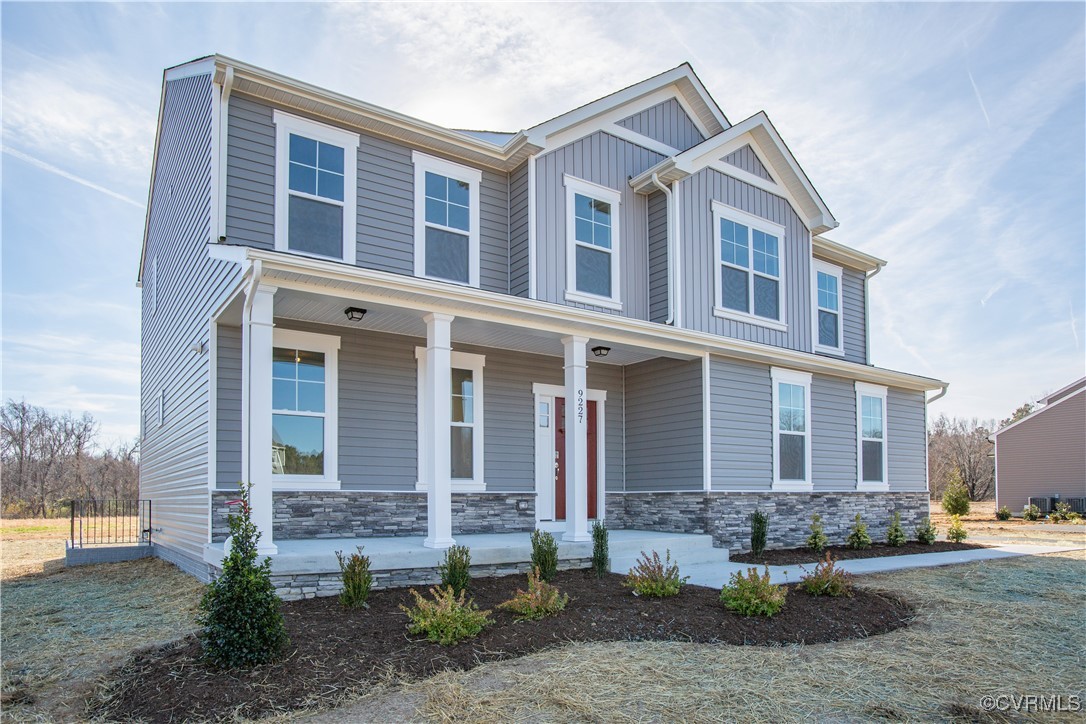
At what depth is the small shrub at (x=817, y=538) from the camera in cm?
1207

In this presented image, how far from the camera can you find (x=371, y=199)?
32.0ft

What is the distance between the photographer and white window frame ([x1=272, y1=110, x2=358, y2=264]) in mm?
9031

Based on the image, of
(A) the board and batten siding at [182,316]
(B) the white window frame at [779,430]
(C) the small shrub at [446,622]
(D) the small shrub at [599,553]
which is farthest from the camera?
(B) the white window frame at [779,430]

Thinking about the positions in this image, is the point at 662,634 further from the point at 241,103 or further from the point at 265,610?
the point at 241,103

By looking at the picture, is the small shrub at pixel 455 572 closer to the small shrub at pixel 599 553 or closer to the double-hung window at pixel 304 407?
the small shrub at pixel 599 553

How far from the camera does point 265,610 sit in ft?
17.1

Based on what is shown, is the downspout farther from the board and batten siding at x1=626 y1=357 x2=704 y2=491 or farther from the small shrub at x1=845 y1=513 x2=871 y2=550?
the small shrub at x1=845 y1=513 x2=871 y2=550

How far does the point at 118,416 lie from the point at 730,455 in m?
32.7

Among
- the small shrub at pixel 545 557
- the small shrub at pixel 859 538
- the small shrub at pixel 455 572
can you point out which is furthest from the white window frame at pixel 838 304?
the small shrub at pixel 455 572

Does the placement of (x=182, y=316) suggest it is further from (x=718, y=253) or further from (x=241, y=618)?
(x=718, y=253)

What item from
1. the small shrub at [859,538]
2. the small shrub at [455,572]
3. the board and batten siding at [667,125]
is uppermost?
the board and batten siding at [667,125]

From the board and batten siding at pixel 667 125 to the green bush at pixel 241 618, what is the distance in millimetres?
8993

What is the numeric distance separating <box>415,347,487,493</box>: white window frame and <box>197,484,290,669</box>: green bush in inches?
189

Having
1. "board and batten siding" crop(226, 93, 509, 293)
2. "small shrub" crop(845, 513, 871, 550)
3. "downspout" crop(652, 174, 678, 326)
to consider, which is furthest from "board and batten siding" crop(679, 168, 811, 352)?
"small shrub" crop(845, 513, 871, 550)
